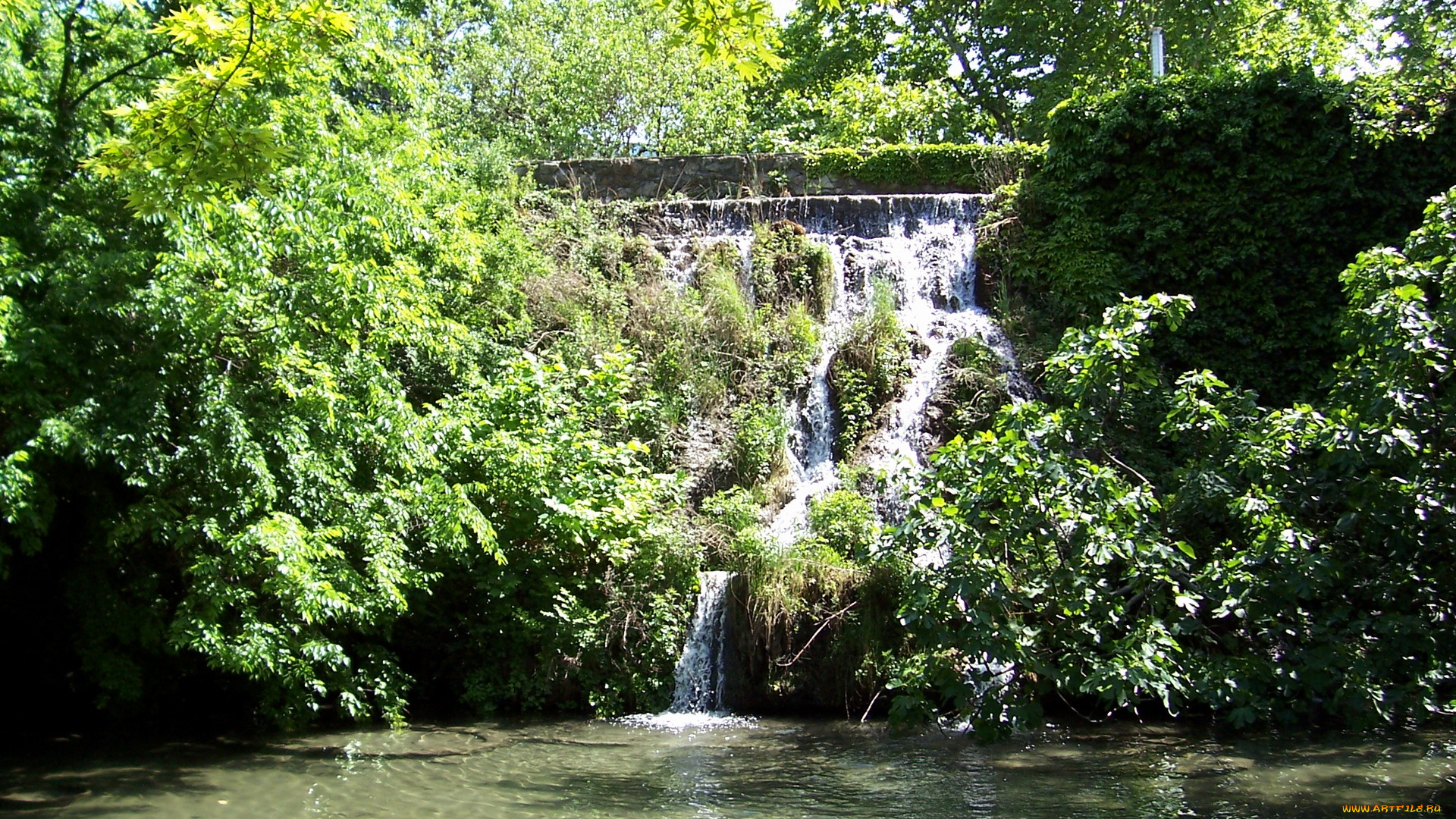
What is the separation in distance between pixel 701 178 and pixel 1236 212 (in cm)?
731

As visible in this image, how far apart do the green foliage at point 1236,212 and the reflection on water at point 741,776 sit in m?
6.60

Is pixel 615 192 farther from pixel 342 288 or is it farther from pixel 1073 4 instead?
pixel 1073 4

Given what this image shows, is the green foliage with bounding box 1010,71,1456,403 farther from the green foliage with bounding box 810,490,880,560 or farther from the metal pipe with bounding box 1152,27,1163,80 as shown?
the green foliage with bounding box 810,490,880,560

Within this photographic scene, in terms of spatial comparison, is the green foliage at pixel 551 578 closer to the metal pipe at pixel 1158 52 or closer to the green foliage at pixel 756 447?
the green foliage at pixel 756 447

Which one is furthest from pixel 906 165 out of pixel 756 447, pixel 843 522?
pixel 843 522

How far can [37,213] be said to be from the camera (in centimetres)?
745

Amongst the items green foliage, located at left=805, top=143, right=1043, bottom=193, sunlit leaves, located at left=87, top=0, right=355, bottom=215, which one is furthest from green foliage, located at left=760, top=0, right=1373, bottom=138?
sunlit leaves, located at left=87, top=0, right=355, bottom=215

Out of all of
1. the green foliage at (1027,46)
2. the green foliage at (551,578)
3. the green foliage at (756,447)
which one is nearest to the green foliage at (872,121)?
the green foliage at (1027,46)

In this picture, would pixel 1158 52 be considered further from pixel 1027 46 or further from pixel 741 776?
pixel 741 776

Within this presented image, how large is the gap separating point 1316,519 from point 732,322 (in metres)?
7.34

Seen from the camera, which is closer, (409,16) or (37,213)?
(37,213)

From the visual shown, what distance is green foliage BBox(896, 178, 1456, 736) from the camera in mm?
6605

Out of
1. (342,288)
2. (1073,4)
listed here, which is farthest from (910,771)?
(1073,4)

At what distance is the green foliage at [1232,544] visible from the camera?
6605 mm
